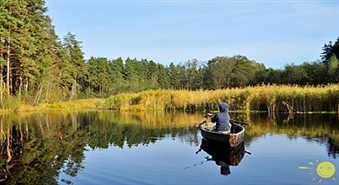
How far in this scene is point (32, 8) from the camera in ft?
137

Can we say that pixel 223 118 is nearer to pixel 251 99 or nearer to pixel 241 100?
pixel 251 99

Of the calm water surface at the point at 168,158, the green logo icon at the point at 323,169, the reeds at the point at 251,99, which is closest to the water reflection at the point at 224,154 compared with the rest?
the calm water surface at the point at 168,158

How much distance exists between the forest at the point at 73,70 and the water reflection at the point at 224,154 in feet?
86.2

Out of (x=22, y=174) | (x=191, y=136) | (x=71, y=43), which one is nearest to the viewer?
(x=22, y=174)

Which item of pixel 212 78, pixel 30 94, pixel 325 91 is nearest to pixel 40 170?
pixel 325 91

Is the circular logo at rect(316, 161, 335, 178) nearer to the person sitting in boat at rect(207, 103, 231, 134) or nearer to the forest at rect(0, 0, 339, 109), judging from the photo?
the person sitting in boat at rect(207, 103, 231, 134)

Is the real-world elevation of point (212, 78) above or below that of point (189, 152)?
above

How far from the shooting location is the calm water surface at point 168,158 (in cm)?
823

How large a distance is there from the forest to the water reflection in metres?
26.3

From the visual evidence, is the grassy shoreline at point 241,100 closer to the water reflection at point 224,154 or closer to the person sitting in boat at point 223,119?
the person sitting in boat at point 223,119

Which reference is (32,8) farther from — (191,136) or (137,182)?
(137,182)

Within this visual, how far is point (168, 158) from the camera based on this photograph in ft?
35.5

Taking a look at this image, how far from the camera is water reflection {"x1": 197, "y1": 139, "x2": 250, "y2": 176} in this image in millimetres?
9603

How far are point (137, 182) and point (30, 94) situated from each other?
1417 inches
